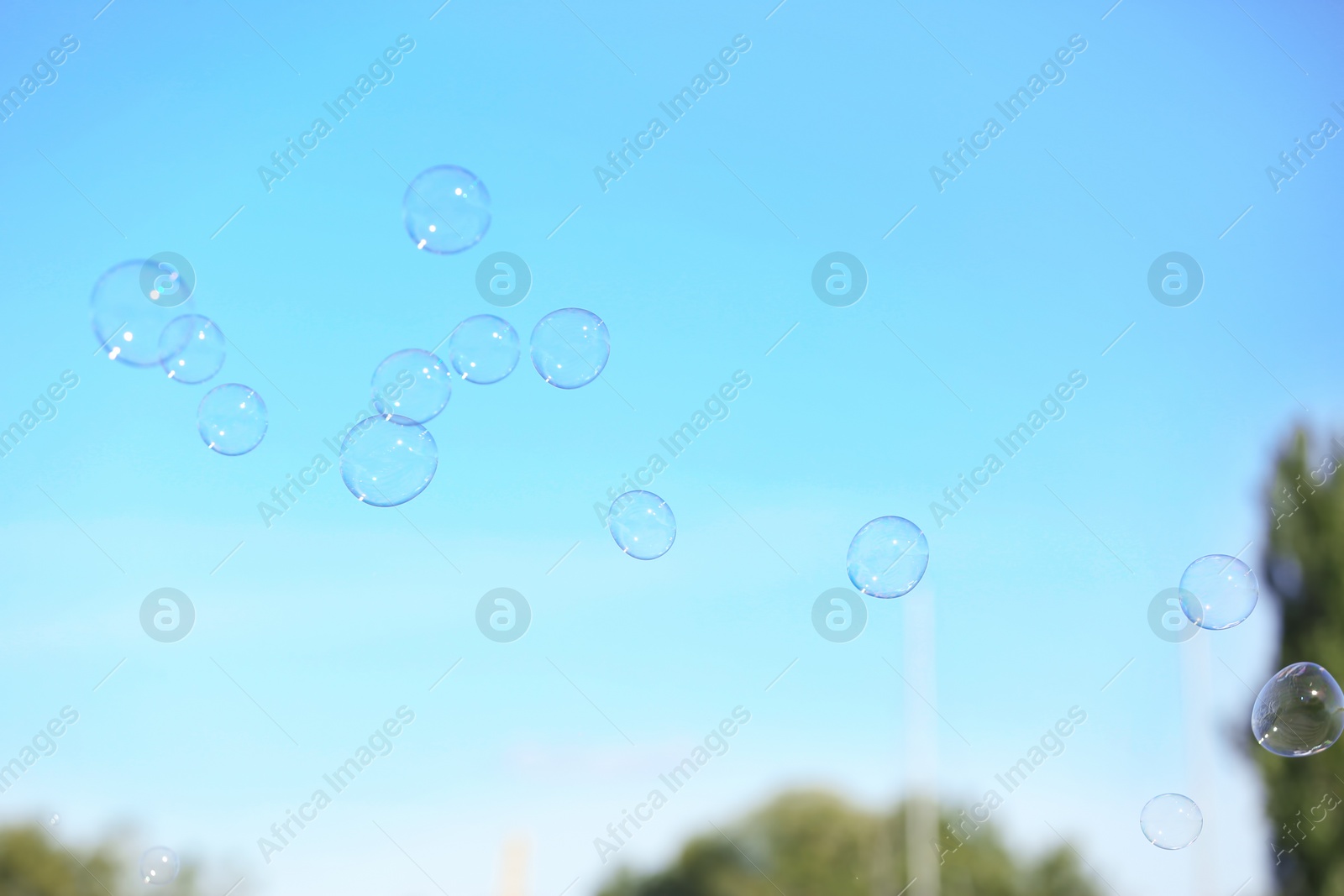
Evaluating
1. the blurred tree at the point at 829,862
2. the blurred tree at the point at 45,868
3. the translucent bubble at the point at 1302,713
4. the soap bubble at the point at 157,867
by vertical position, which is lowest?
the blurred tree at the point at 45,868

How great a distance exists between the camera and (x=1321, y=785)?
727 inches

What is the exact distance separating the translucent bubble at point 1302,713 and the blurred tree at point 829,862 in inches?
1213

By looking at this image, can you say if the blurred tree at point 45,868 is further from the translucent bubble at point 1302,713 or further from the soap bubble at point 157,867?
the translucent bubble at point 1302,713

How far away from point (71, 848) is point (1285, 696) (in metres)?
32.2

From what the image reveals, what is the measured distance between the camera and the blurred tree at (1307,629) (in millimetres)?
17984

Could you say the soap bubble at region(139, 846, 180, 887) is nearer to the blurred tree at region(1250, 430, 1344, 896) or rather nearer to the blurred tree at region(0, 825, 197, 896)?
the blurred tree at region(1250, 430, 1344, 896)

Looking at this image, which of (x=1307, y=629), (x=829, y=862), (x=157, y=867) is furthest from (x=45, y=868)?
(x=1307, y=629)

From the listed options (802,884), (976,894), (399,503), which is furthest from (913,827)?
(399,503)

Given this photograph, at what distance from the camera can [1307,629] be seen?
65.6 ft

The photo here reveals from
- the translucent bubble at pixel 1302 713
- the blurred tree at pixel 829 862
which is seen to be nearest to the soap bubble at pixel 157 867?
the translucent bubble at pixel 1302 713

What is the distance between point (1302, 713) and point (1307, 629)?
46.0 feet

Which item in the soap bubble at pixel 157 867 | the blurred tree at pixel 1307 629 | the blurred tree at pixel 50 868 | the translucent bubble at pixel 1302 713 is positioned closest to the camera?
the translucent bubble at pixel 1302 713

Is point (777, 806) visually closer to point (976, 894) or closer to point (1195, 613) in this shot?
point (976, 894)

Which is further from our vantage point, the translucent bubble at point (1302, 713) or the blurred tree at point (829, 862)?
the blurred tree at point (829, 862)
